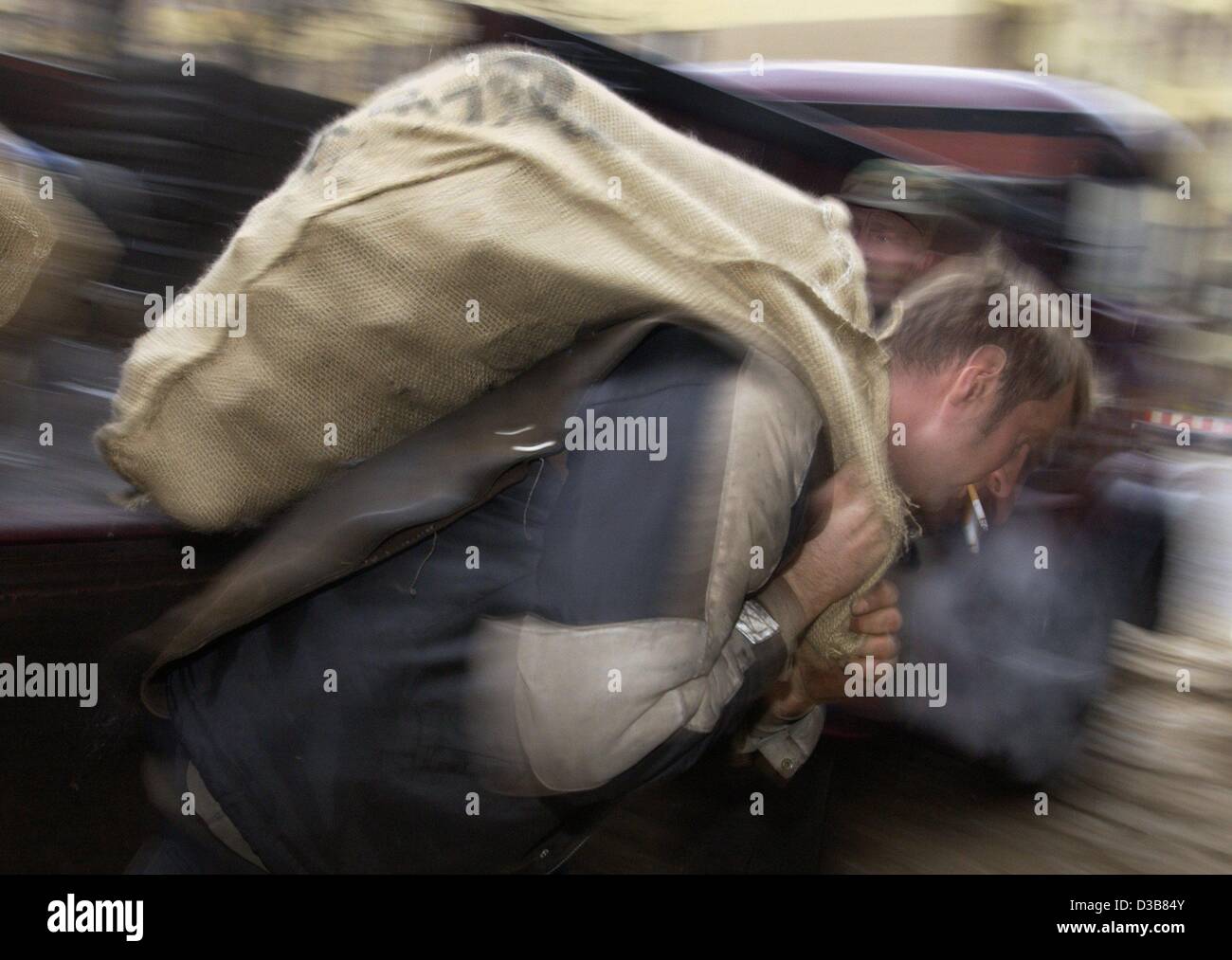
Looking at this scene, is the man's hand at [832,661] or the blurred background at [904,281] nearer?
the man's hand at [832,661]

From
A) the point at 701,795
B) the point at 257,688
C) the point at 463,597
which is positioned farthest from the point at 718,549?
the point at 701,795

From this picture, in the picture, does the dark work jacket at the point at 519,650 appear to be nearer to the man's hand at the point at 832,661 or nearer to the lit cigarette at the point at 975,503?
the man's hand at the point at 832,661

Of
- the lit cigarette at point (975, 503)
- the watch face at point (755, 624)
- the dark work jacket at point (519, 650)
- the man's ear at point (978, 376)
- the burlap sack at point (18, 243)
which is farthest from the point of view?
the lit cigarette at point (975, 503)

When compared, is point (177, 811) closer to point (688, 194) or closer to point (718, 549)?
point (718, 549)

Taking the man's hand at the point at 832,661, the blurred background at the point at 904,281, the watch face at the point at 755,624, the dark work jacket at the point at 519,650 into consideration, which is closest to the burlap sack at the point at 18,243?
the blurred background at the point at 904,281

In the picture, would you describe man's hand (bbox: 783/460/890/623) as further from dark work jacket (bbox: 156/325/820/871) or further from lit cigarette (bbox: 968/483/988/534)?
lit cigarette (bbox: 968/483/988/534)

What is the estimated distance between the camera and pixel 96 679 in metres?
1.59

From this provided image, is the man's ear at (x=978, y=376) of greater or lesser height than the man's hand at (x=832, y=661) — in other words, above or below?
above

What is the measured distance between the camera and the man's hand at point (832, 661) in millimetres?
1479

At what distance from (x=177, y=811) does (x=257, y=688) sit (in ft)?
0.61

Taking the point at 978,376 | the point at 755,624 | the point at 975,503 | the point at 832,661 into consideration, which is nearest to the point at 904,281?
the point at 975,503

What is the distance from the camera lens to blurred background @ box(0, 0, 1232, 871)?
164 cm

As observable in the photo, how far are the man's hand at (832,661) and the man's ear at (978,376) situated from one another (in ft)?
0.88

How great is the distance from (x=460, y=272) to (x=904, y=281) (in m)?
1.31
